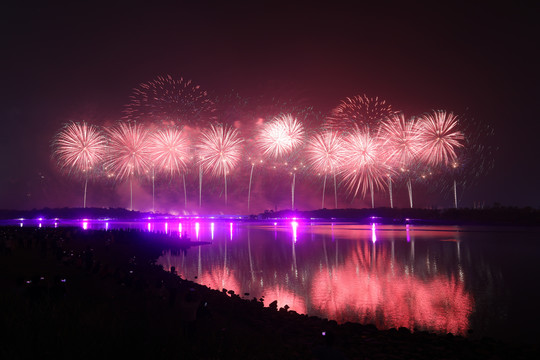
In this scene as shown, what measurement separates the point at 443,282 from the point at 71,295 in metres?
24.3

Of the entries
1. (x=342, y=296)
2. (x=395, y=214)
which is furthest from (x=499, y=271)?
(x=395, y=214)

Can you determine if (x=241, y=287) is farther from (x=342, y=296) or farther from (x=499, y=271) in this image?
(x=499, y=271)

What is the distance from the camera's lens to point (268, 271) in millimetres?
34125

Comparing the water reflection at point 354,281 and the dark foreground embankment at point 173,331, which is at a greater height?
the dark foreground embankment at point 173,331

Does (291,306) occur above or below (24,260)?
below

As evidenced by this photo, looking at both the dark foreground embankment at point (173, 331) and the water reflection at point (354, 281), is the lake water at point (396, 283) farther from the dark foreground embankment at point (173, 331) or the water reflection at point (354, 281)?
the dark foreground embankment at point (173, 331)

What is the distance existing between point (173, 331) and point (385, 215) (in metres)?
134

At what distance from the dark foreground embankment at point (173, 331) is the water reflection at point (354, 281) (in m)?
3.26

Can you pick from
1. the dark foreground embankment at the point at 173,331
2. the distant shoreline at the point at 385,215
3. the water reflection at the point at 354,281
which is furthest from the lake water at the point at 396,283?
the distant shoreline at the point at 385,215

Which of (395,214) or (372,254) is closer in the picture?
(372,254)

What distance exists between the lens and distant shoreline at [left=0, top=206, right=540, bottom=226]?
105938 mm

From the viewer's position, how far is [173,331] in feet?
44.8

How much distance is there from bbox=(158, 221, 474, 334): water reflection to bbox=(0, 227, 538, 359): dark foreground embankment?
10.7 feet

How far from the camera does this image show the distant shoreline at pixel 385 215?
106 meters
